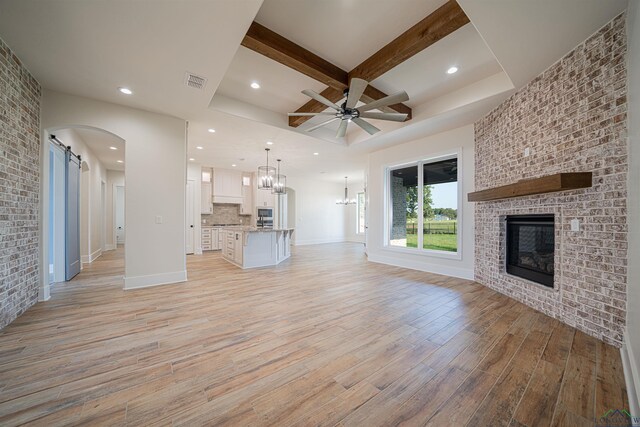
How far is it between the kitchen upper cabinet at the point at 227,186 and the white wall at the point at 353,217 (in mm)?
5448

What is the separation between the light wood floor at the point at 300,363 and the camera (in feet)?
4.72

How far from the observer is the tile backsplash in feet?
29.4

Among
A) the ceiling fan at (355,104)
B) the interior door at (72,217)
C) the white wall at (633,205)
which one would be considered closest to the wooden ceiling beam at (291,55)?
the ceiling fan at (355,104)

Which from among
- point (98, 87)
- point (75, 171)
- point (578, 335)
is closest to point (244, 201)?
point (75, 171)

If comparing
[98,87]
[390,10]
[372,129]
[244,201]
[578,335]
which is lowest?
[578,335]

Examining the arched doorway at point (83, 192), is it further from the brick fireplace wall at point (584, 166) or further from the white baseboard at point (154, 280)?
the brick fireplace wall at point (584, 166)

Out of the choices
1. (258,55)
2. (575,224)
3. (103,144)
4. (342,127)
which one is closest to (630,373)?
(575,224)

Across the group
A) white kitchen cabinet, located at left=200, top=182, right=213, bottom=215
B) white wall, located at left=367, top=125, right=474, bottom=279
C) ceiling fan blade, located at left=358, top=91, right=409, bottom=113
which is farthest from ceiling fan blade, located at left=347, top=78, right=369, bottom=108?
white kitchen cabinet, located at left=200, top=182, right=213, bottom=215

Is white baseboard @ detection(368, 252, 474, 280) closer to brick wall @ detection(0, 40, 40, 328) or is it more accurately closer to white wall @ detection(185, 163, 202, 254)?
white wall @ detection(185, 163, 202, 254)

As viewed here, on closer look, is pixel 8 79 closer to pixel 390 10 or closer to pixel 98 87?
pixel 98 87

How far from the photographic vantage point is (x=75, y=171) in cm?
484

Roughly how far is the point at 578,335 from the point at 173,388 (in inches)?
147

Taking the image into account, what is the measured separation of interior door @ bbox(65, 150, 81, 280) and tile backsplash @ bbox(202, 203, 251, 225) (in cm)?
399

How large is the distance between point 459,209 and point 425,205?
0.77 m
